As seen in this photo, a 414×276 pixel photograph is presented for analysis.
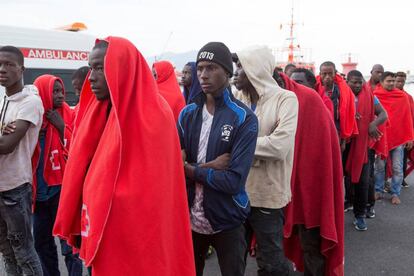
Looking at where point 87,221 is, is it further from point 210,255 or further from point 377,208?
point 377,208

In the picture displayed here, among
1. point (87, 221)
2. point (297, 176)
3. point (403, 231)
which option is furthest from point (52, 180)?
point (403, 231)

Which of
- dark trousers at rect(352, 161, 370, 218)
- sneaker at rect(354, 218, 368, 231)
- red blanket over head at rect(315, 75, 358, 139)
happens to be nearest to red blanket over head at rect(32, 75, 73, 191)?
red blanket over head at rect(315, 75, 358, 139)

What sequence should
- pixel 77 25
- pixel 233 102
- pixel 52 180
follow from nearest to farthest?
pixel 233 102 → pixel 52 180 → pixel 77 25

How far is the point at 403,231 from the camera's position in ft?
16.0

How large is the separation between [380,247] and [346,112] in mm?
1608

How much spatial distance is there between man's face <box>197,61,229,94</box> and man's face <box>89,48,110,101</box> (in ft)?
2.22

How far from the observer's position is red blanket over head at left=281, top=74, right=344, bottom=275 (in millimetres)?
3027

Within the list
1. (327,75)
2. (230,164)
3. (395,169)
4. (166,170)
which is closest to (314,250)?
(230,164)

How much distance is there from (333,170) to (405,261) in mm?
1747

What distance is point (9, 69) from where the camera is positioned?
8.69 ft

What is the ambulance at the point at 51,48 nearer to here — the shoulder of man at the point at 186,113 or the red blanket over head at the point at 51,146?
the red blanket over head at the point at 51,146

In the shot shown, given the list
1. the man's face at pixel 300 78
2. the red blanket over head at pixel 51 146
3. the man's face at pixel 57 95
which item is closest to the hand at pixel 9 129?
the red blanket over head at pixel 51 146

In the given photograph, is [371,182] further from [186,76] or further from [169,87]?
[169,87]

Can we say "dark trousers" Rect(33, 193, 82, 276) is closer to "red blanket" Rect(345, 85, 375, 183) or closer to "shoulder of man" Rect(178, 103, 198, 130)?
"shoulder of man" Rect(178, 103, 198, 130)
